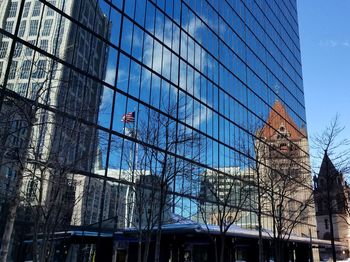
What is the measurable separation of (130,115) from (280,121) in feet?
103

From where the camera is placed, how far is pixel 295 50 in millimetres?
66125

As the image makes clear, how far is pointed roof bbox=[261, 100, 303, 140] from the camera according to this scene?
50.2 m

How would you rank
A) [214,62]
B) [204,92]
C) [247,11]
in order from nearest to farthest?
[204,92] < [214,62] < [247,11]

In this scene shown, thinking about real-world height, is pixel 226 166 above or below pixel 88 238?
above

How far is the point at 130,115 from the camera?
89.7 feet

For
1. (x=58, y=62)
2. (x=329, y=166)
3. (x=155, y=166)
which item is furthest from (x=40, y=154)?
(x=329, y=166)

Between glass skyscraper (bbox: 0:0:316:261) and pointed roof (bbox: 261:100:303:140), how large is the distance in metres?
2.08

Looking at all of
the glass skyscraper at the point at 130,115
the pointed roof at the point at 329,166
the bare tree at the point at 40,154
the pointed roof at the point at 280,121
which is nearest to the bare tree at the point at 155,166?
the glass skyscraper at the point at 130,115

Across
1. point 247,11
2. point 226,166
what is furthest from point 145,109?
point 247,11

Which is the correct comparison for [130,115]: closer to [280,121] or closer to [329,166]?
[329,166]

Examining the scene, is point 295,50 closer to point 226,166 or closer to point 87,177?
point 226,166

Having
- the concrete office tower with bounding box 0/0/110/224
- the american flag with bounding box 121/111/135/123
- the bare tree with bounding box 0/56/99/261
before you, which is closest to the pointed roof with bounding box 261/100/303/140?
the american flag with bounding box 121/111/135/123

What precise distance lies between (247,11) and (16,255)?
39.8 m

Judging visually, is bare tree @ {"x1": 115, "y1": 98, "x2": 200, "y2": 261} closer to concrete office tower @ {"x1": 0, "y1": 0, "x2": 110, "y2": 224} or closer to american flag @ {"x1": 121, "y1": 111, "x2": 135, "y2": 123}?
american flag @ {"x1": 121, "y1": 111, "x2": 135, "y2": 123}
